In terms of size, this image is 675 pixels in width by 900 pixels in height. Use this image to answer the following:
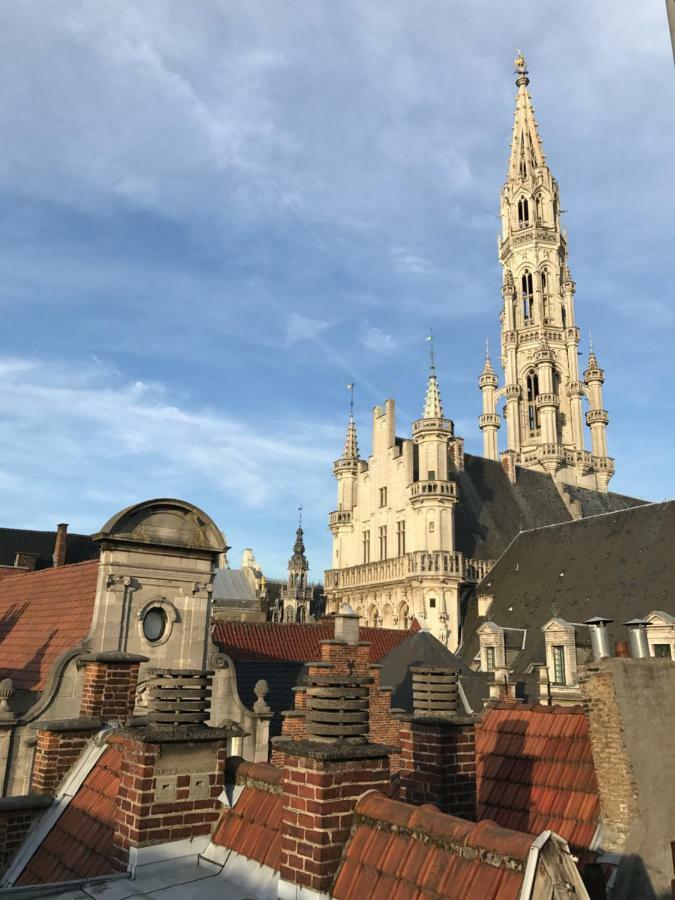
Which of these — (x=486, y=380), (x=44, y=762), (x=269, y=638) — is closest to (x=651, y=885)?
(x=44, y=762)

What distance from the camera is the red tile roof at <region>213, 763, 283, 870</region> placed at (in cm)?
569

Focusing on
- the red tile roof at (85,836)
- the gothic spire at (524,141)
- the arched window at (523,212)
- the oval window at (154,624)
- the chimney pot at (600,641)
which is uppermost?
the gothic spire at (524,141)

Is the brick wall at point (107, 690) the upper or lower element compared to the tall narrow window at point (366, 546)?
lower

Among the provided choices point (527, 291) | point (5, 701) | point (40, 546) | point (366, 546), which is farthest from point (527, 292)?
point (5, 701)

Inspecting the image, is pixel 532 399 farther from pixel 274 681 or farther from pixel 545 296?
pixel 274 681

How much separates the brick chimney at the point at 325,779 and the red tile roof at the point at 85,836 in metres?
1.94

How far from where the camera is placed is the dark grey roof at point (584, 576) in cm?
3112

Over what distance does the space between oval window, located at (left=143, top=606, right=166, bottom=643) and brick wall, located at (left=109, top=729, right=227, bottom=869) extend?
9581 mm

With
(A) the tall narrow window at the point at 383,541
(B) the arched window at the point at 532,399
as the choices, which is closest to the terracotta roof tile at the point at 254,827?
(A) the tall narrow window at the point at 383,541

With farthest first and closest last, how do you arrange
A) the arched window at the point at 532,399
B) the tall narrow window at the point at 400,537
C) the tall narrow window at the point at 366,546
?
the arched window at the point at 532,399 < the tall narrow window at the point at 366,546 < the tall narrow window at the point at 400,537

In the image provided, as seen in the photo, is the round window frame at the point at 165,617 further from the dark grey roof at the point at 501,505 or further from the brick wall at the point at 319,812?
the dark grey roof at the point at 501,505

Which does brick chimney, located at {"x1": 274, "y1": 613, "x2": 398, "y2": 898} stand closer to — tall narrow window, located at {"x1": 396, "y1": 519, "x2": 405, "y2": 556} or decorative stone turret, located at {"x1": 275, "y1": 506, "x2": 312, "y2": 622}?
tall narrow window, located at {"x1": 396, "y1": 519, "x2": 405, "y2": 556}

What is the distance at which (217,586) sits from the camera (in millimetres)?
66438

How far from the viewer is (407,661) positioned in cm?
2558
